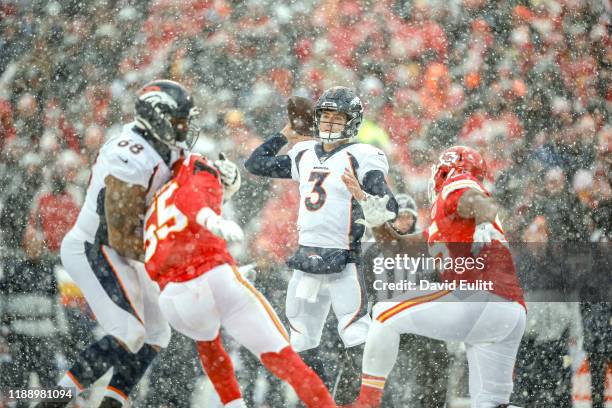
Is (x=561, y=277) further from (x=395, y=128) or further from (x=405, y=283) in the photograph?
(x=395, y=128)

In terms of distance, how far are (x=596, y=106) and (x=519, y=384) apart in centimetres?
95

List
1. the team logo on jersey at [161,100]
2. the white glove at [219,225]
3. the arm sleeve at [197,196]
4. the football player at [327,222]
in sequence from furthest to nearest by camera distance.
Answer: the football player at [327,222] → the team logo on jersey at [161,100] → the arm sleeve at [197,196] → the white glove at [219,225]

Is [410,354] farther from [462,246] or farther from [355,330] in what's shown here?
[462,246]

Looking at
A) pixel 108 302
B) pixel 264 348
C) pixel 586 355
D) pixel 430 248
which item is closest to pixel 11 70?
pixel 108 302

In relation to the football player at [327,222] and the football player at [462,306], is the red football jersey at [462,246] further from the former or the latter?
the football player at [327,222]

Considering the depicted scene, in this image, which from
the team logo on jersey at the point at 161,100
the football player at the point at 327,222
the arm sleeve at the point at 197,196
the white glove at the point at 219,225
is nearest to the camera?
the white glove at the point at 219,225

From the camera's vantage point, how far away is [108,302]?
2.70m

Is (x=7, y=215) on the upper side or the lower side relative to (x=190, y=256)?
upper

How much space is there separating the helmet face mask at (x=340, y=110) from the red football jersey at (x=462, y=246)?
32cm

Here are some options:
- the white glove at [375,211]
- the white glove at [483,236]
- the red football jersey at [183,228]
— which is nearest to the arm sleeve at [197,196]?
the red football jersey at [183,228]

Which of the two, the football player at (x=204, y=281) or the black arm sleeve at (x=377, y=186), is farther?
the black arm sleeve at (x=377, y=186)

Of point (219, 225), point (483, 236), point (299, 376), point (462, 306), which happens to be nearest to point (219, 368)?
point (299, 376)

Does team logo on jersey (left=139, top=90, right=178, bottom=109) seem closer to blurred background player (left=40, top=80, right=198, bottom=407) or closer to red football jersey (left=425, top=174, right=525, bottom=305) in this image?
blurred background player (left=40, top=80, right=198, bottom=407)

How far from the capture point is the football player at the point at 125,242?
2.59m
